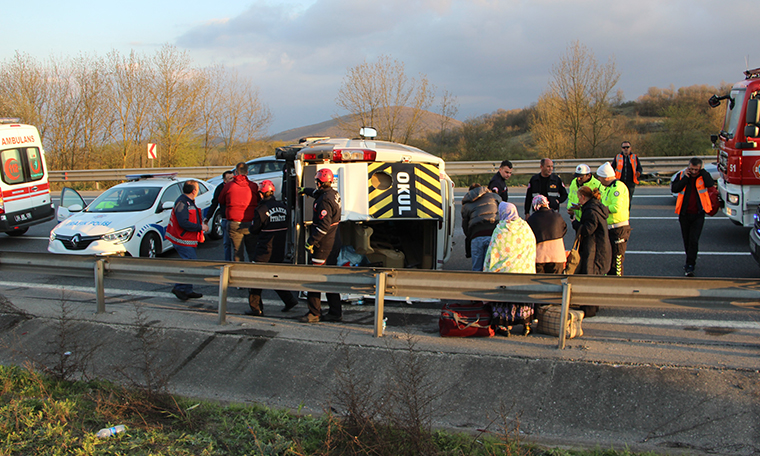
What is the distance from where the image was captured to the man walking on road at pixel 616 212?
6.76 metres

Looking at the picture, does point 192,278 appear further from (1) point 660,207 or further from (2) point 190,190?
(1) point 660,207

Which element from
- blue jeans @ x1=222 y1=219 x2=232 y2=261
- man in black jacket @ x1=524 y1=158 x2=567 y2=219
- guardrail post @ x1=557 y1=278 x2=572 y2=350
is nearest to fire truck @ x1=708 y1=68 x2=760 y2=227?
man in black jacket @ x1=524 y1=158 x2=567 y2=219

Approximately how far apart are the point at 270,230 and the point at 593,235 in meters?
3.94

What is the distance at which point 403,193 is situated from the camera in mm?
6754

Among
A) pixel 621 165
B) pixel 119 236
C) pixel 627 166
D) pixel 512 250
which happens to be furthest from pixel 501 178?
pixel 119 236

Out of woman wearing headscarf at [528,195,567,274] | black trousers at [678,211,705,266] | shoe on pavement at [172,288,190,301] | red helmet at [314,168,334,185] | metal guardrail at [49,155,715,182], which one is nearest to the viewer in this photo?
woman wearing headscarf at [528,195,567,274]

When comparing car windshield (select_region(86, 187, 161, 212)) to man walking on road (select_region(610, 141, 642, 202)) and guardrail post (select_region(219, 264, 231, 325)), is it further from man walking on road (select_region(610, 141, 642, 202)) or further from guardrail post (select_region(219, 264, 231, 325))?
man walking on road (select_region(610, 141, 642, 202))

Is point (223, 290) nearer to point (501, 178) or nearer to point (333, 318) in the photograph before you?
point (333, 318)

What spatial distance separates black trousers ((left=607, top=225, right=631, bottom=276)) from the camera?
22.3 ft

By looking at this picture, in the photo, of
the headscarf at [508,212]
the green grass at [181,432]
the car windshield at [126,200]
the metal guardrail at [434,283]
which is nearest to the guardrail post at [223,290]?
the metal guardrail at [434,283]

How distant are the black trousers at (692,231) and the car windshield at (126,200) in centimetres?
921

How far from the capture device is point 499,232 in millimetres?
5543

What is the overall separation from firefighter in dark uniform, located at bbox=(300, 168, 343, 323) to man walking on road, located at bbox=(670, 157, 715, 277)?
16.4ft

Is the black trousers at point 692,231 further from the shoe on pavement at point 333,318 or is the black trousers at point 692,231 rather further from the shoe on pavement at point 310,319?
the shoe on pavement at point 310,319
